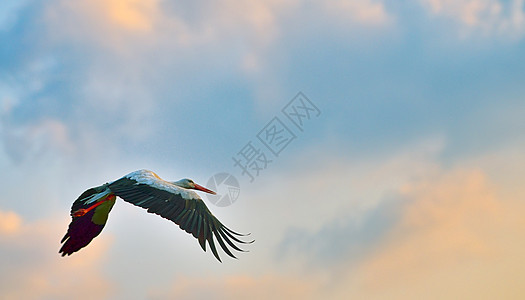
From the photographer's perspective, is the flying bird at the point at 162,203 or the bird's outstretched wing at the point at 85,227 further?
the bird's outstretched wing at the point at 85,227

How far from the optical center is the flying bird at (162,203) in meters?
14.1

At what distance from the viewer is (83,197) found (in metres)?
15.9

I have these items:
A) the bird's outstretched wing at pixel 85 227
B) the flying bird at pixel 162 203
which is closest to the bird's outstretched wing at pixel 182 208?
the flying bird at pixel 162 203

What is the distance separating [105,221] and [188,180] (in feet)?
7.12

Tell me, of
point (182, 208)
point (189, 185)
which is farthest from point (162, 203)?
point (189, 185)

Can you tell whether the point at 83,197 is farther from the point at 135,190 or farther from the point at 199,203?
the point at 199,203

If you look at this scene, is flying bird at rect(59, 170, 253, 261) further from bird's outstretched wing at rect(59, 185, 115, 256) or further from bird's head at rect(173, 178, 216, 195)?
bird's head at rect(173, 178, 216, 195)

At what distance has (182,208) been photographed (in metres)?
14.3

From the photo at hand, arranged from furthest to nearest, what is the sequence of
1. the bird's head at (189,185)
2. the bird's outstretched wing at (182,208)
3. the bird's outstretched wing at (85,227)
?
the bird's head at (189,185), the bird's outstretched wing at (85,227), the bird's outstretched wing at (182,208)

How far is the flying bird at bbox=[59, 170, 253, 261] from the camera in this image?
46.3 feet

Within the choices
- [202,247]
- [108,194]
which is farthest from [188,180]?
[202,247]

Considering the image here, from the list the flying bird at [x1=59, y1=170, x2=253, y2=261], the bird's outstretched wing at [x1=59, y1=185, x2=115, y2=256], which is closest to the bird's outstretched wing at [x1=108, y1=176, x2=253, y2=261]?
the flying bird at [x1=59, y1=170, x2=253, y2=261]

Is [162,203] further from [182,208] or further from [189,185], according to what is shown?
[189,185]

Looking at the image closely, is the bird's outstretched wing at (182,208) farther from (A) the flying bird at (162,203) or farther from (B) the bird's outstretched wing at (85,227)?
(B) the bird's outstretched wing at (85,227)
